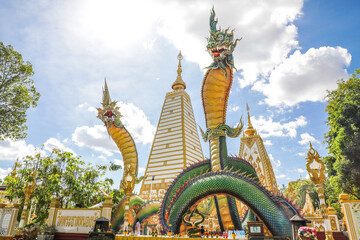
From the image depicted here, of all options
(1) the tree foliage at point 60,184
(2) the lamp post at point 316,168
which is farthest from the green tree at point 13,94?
(2) the lamp post at point 316,168

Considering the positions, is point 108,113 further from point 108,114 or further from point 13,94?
Result: point 13,94

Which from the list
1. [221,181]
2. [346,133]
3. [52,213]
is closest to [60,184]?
[52,213]

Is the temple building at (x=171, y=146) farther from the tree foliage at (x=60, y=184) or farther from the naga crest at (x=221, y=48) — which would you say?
the naga crest at (x=221, y=48)

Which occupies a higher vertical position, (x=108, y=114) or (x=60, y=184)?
(x=108, y=114)

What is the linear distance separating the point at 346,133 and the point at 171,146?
64.6 ft

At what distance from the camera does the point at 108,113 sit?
22.9 m

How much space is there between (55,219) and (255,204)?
9.22 m

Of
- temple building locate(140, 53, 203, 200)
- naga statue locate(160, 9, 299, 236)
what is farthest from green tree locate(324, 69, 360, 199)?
temple building locate(140, 53, 203, 200)

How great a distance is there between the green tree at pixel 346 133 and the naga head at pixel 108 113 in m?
18.5

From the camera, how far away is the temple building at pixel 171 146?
27.2 meters

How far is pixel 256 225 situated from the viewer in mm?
6168

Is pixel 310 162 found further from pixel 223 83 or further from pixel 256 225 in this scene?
pixel 223 83

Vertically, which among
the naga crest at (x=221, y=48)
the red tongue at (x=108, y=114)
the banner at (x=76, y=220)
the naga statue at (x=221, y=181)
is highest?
the red tongue at (x=108, y=114)

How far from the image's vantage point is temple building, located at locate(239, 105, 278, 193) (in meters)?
20.2
